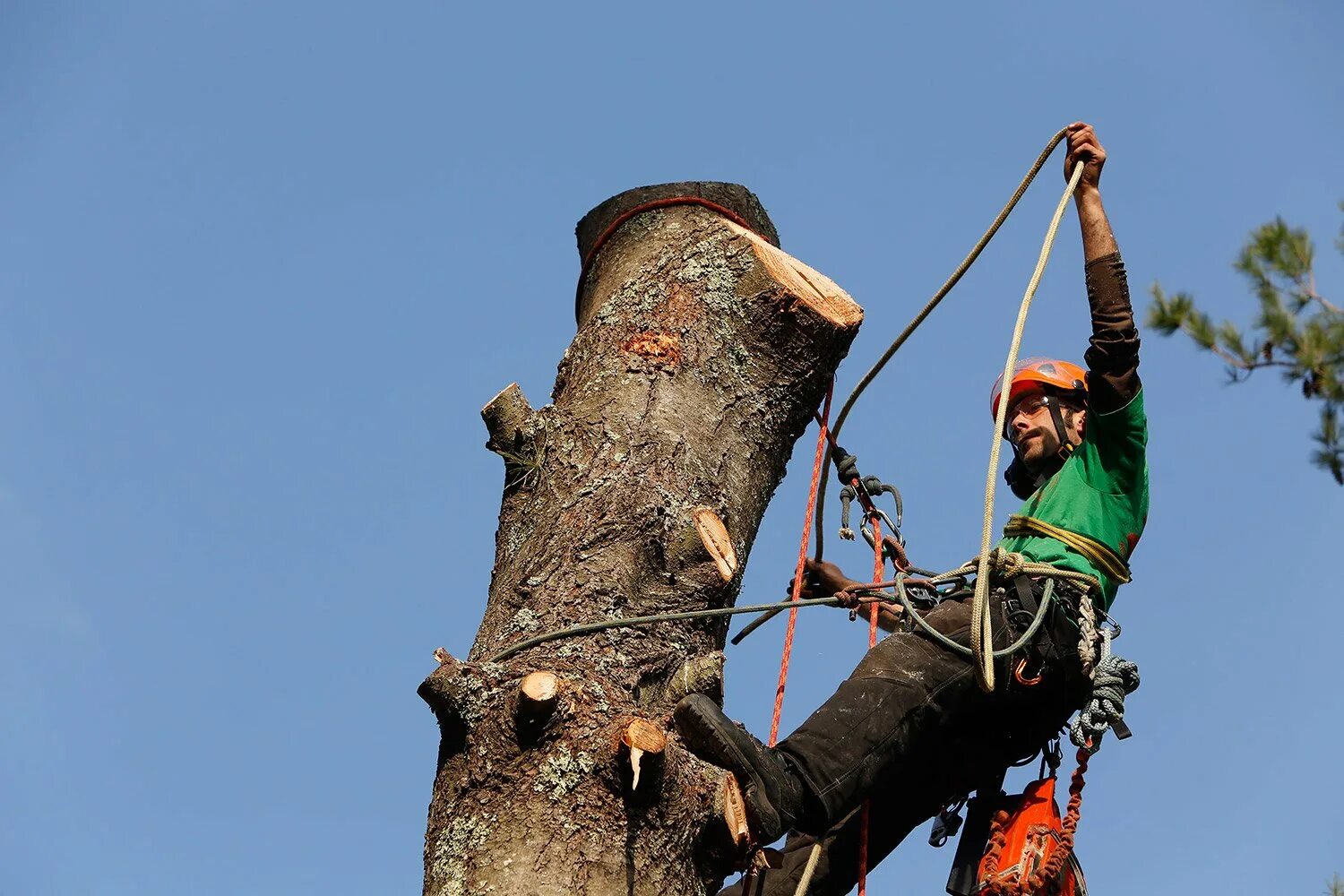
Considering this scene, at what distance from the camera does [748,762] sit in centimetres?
275

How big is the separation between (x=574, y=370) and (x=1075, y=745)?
146cm

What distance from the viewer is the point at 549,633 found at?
286 cm

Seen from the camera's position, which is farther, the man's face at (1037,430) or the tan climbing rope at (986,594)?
the man's face at (1037,430)

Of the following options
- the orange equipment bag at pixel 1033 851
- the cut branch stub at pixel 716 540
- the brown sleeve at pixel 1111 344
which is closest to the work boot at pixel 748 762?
the cut branch stub at pixel 716 540

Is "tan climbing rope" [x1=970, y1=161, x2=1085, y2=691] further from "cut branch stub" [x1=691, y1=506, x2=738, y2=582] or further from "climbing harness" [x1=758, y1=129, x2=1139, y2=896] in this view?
"cut branch stub" [x1=691, y1=506, x2=738, y2=582]

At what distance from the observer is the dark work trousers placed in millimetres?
2984

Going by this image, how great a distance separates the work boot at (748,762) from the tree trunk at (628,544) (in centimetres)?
6

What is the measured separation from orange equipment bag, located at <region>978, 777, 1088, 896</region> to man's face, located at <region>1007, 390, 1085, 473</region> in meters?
0.91

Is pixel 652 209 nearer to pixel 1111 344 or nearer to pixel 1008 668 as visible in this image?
pixel 1111 344

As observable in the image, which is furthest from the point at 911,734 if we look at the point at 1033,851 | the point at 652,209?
the point at 652,209

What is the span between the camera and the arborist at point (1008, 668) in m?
3.04

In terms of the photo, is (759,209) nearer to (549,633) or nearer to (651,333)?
(651,333)

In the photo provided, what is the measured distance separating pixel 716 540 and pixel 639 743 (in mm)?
625

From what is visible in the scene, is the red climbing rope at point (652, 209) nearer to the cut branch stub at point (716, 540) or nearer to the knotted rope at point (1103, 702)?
the cut branch stub at point (716, 540)
